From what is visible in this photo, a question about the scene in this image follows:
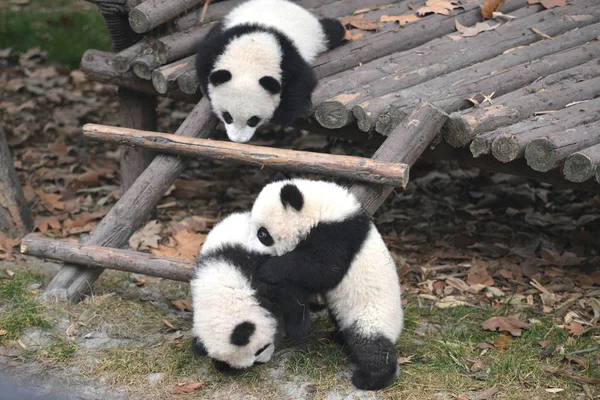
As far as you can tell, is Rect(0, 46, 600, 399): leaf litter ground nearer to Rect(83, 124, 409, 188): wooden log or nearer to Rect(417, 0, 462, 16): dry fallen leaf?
Rect(83, 124, 409, 188): wooden log

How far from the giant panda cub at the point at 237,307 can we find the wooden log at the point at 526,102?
147 cm

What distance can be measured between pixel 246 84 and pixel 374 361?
2.16 meters

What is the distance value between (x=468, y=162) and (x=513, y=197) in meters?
1.96

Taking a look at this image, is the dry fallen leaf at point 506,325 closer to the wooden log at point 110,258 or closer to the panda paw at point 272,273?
the panda paw at point 272,273

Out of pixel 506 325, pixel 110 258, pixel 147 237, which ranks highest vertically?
pixel 110 258

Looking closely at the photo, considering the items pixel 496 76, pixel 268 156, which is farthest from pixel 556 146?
pixel 268 156

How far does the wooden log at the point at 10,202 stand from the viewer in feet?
17.7

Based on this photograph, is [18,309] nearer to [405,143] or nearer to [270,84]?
[270,84]

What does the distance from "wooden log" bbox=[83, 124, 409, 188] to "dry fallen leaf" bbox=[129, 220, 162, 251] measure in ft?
3.42

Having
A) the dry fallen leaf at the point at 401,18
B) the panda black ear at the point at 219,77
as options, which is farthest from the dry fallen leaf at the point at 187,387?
the dry fallen leaf at the point at 401,18

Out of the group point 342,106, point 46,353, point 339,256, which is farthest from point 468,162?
point 46,353

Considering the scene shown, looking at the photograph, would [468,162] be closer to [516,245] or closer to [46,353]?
[516,245]

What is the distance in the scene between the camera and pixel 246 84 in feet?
16.3

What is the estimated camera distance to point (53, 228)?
5.86 meters
